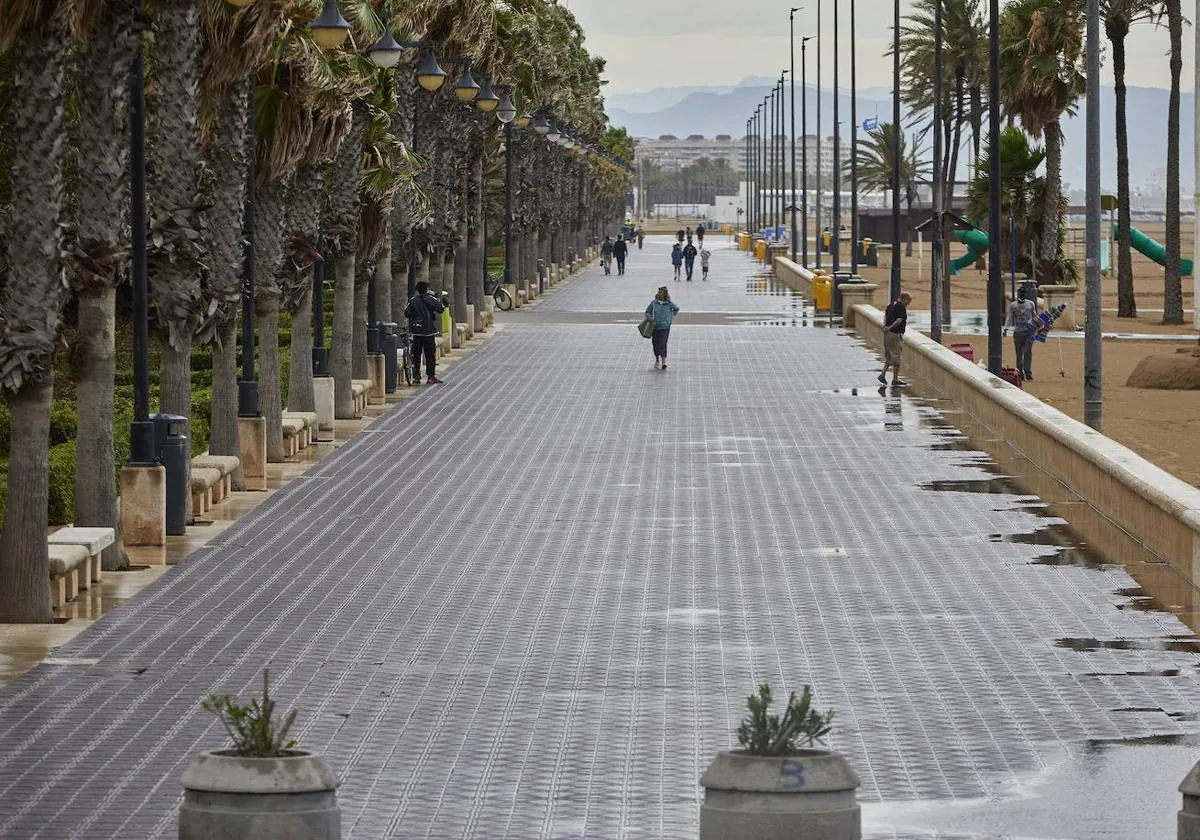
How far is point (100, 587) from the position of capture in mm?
18297

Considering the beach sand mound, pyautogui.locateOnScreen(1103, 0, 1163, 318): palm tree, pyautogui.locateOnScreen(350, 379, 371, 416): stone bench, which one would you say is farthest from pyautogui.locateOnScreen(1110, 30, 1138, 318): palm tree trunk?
pyautogui.locateOnScreen(350, 379, 371, 416): stone bench

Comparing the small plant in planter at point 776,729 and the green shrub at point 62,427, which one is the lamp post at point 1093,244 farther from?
the small plant in planter at point 776,729

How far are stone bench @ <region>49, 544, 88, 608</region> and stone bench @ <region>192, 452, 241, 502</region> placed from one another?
19.0ft

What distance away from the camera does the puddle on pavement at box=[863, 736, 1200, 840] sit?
35.2ft

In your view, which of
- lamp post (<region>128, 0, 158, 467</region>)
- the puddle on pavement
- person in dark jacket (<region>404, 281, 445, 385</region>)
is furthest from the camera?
person in dark jacket (<region>404, 281, 445, 385</region>)

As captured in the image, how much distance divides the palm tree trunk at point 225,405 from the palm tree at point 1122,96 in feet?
135

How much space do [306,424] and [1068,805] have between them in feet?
62.2

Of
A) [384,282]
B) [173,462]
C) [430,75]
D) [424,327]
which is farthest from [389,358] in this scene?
[173,462]

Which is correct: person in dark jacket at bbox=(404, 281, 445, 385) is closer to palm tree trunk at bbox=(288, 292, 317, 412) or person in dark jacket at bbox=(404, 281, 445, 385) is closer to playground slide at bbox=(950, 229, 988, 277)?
palm tree trunk at bbox=(288, 292, 317, 412)

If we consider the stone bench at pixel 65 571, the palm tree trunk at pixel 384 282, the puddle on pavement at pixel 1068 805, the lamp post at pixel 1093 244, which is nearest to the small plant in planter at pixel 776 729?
the puddle on pavement at pixel 1068 805

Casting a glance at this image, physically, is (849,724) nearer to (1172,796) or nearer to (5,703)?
(1172,796)

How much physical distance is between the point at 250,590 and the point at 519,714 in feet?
17.1

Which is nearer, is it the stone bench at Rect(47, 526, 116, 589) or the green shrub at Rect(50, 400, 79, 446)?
the stone bench at Rect(47, 526, 116, 589)

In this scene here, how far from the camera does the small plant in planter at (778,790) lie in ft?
26.2
